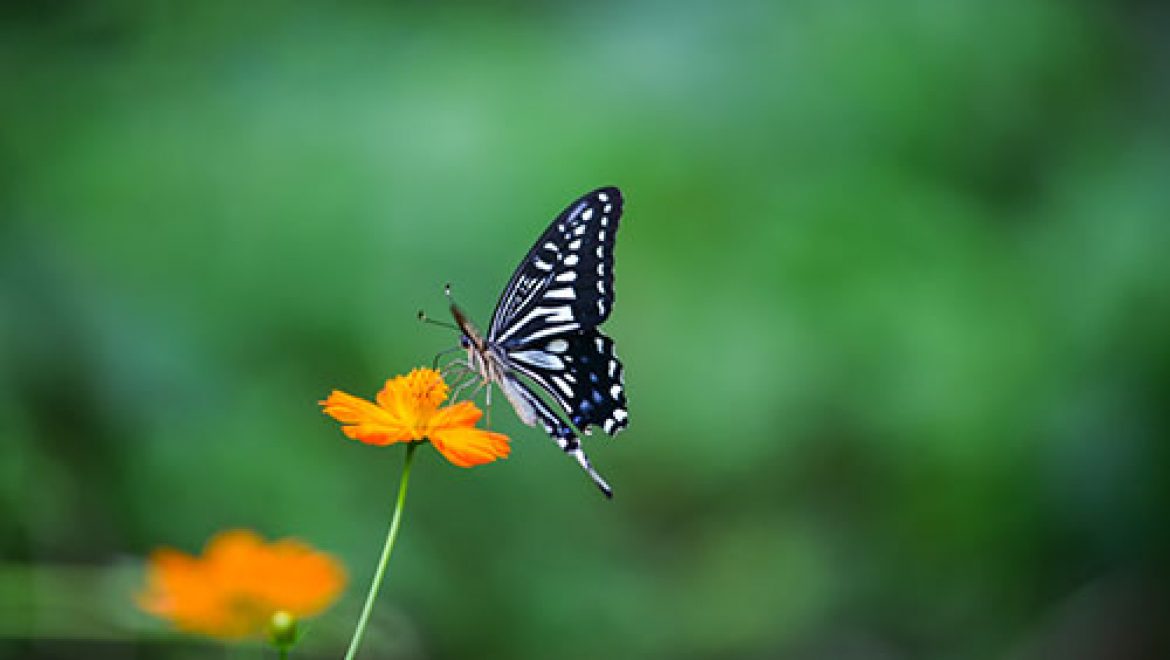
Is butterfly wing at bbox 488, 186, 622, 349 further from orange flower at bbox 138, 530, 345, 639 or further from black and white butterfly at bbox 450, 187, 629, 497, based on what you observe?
orange flower at bbox 138, 530, 345, 639

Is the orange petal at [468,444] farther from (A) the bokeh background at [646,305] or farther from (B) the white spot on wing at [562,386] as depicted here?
(A) the bokeh background at [646,305]

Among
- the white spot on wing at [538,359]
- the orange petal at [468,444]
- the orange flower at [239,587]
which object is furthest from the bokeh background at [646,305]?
the orange petal at [468,444]

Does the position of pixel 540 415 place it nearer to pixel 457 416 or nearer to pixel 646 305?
pixel 457 416

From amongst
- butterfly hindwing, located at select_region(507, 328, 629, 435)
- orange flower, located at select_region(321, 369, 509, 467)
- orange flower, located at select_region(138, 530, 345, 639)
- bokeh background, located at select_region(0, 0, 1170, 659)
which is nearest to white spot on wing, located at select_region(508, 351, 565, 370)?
butterfly hindwing, located at select_region(507, 328, 629, 435)

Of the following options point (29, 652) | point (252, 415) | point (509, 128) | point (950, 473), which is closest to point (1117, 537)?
point (950, 473)

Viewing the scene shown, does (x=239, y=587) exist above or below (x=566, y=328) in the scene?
below

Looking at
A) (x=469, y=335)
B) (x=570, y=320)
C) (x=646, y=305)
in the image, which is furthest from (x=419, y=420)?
(x=646, y=305)
